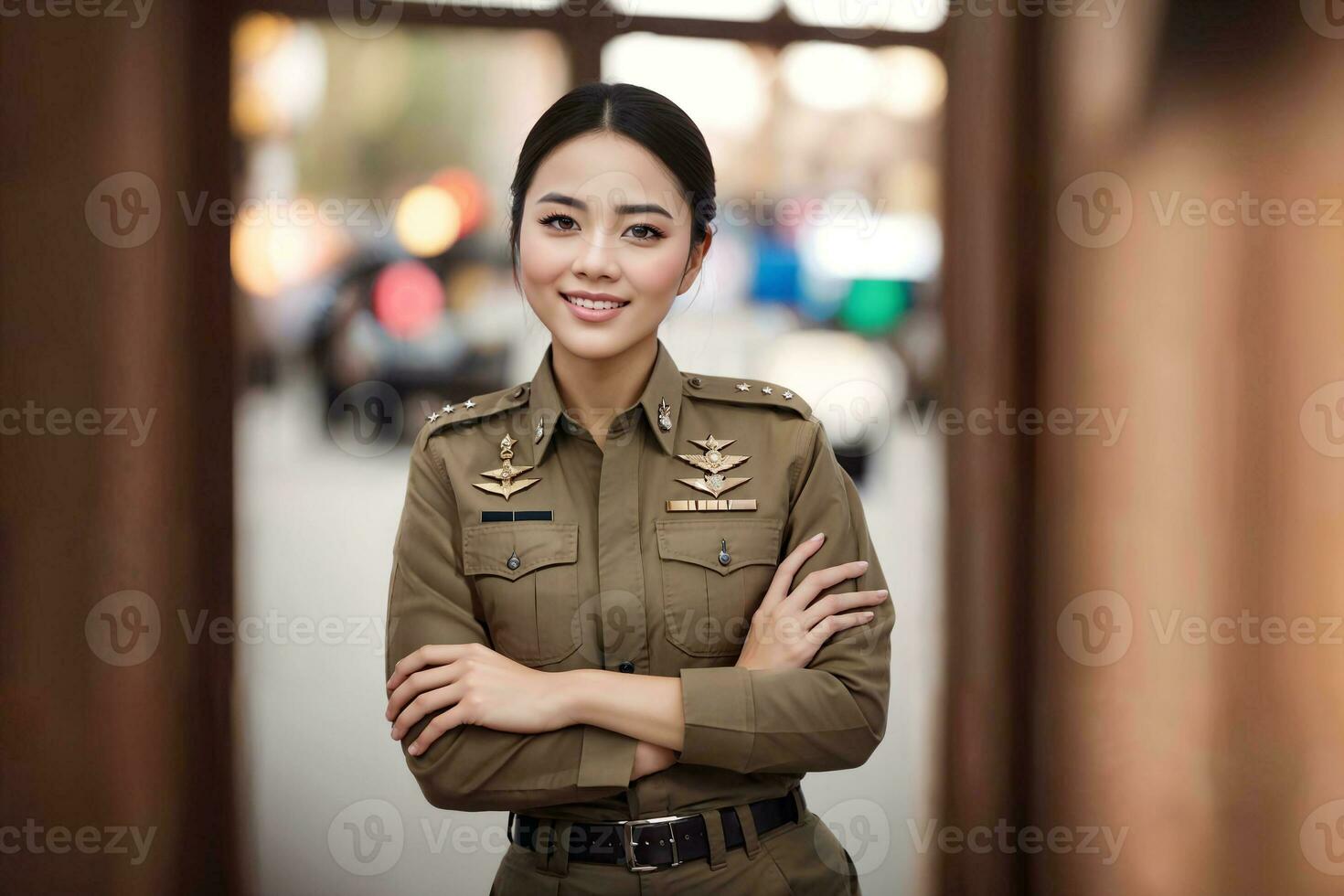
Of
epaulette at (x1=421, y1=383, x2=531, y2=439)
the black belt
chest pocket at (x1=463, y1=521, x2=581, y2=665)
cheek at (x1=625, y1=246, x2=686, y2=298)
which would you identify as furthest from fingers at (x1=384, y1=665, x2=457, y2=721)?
cheek at (x1=625, y1=246, x2=686, y2=298)

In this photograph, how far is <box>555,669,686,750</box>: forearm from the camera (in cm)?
141

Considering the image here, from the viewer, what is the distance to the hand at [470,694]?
4.65ft

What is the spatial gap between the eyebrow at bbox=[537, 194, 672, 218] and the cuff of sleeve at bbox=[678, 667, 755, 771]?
1.99 feet

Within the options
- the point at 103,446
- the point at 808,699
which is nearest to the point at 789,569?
the point at 808,699

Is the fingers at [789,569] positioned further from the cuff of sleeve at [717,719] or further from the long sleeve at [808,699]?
the cuff of sleeve at [717,719]

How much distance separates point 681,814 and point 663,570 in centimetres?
32

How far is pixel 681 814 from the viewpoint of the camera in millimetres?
1479

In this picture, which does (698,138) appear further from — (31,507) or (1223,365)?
(31,507)

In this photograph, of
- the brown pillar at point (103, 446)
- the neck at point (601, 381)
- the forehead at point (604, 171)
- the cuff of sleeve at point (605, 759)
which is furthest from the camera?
the brown pillar at point (103, 446)

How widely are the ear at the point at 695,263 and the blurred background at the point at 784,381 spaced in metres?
0.87

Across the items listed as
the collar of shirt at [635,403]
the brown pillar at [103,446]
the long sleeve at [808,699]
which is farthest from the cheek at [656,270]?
the brown pillar at [103,446]

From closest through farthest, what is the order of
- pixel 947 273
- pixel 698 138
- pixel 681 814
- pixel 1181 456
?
pixel 681 814, pixel 698 138, pixel 1181 456, pixel 947 273

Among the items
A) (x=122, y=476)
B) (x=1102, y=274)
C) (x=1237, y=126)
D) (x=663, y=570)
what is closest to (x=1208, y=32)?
(x=1237, y=126)

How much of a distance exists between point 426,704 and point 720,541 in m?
0.44
